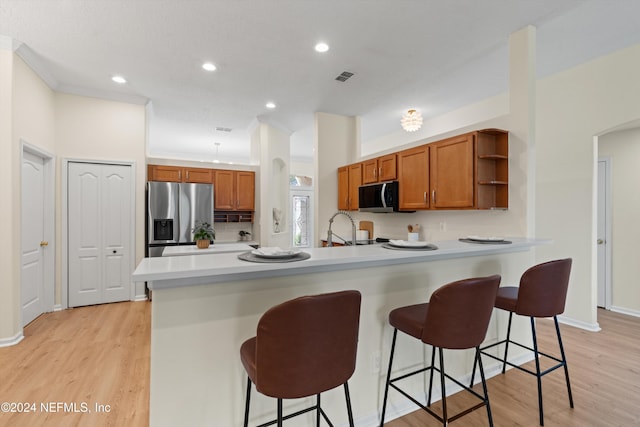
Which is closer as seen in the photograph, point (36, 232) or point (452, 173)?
point (452, 173)

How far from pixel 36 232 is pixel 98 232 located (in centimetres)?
68

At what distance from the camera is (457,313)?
1606 mm

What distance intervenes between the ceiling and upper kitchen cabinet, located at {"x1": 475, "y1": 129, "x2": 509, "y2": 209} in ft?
3.04

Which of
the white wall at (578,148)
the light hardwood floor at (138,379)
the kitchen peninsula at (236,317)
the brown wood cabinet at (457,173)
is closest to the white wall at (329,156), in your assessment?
the brown wood cabinet at (457,173)

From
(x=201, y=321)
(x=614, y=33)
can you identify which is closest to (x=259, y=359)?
(x=201, y=321)

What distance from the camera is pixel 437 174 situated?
3441 millimetres

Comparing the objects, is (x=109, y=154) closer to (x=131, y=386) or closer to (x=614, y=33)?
(x=131, y=386)

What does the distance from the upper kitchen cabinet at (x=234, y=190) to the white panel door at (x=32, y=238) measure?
2.42 meters

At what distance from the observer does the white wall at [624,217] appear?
12.5 ft

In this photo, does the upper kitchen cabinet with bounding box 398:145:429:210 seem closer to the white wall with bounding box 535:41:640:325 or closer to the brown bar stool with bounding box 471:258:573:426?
the white wall with bounding box 535:41:640:325

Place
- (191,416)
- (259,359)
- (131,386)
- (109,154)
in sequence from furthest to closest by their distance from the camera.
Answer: (109,154) < (131,386) < (191,416) < (259,359)

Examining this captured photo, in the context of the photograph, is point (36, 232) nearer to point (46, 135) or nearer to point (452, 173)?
point (46, 135)

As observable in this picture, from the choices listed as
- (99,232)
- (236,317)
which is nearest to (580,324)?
(236,317)

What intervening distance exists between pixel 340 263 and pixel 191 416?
1030 mm
